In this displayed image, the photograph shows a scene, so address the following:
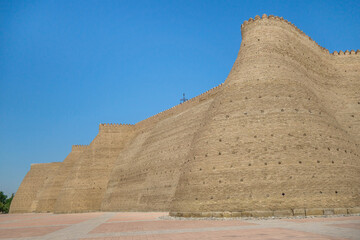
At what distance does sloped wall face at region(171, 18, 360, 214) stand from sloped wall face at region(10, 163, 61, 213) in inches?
1629

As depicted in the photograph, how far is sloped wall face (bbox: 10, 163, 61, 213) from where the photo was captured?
173 feet

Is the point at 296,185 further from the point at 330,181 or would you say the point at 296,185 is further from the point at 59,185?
the point at 59,185

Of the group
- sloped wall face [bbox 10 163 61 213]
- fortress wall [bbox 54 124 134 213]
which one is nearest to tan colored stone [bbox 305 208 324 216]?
fortress wall [bbox 54 124 134 213]

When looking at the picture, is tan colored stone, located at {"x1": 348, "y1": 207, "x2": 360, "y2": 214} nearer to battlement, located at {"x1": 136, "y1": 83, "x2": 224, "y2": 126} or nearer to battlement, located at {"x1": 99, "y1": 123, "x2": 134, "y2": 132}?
battlement, located at {"x1": 136, "y1": 83, "x2": 224, "y2": 126}

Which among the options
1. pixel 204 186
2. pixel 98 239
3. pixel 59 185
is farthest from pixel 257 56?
pixel 59 185

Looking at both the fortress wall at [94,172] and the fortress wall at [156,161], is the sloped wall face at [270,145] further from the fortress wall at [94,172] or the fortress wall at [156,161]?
the fortress wall at [94,172]

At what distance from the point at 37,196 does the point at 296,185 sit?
4855 centimetres

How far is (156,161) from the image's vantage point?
96.0 feet

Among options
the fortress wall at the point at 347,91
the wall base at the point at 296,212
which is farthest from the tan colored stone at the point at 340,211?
the fortress wall at the point at 347,91

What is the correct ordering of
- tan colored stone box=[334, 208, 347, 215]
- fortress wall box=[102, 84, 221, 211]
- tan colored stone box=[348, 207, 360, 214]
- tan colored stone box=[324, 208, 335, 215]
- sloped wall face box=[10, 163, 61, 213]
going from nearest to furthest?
tan colored stone box=[324, 208, 335, 215] → tan colored stone box=[334, 208, 347, 215] → tan colored stone box=[348, 207, 360, 214] → fortress wall box=[102, 84, 221, 211] → sloped wall face box=[10, 163, 61, 213]

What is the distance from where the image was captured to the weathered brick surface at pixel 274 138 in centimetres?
1386

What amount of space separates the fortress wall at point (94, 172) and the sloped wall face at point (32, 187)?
1559 centimetres

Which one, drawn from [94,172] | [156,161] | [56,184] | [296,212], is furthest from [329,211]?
[56,184]

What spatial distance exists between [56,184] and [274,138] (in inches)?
1563
